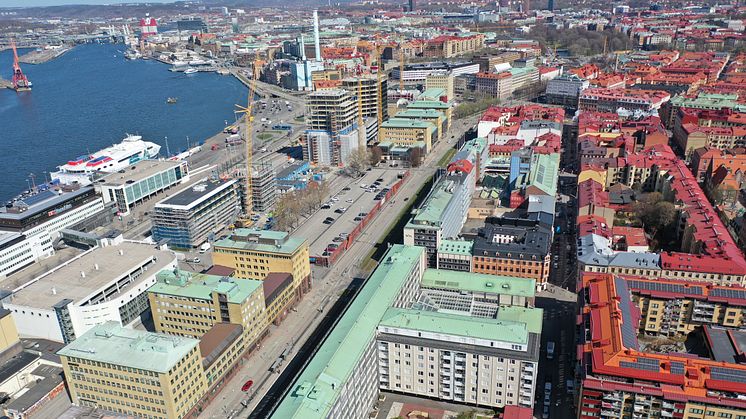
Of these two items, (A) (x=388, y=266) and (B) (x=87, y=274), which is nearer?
(A) (x=388, y=266)

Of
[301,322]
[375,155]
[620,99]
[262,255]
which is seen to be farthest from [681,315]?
[620,99]

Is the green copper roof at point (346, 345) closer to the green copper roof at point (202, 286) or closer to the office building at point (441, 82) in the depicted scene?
the green copper roof at point (202, 286)

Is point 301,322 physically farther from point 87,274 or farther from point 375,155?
point 375,155

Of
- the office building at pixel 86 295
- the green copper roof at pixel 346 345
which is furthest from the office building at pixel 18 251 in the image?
the green copper roof at pixel 346 345

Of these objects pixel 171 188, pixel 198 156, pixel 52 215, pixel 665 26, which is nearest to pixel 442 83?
pixel 198 156

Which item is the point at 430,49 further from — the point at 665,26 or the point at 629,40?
the point at 665,26

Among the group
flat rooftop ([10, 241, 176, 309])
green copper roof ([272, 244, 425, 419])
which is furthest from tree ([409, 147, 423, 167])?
flat rooftop ([10, 241, 176, 309])
